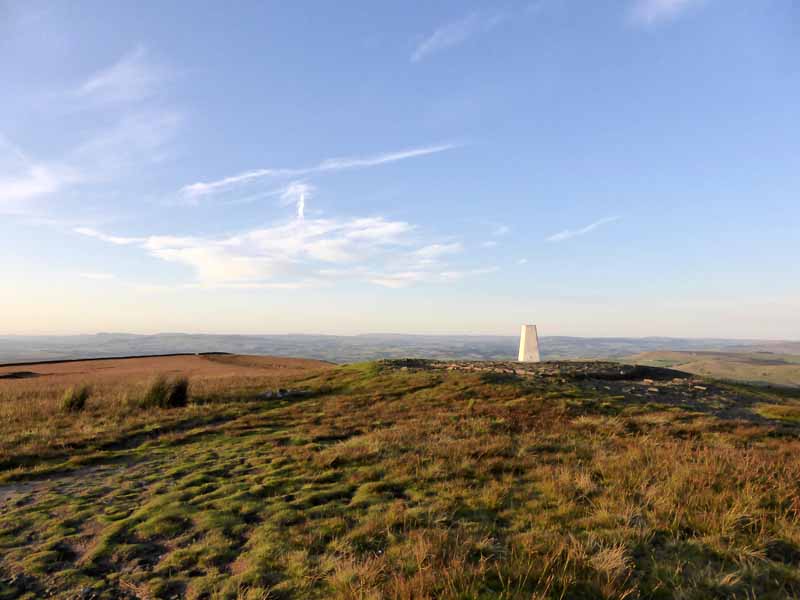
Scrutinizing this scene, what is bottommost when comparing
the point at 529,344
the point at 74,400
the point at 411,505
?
the point at 74,400

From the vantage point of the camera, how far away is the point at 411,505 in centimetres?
688

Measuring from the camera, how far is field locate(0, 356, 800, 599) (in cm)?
472

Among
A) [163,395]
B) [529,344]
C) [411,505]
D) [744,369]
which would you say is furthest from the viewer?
[744,369]

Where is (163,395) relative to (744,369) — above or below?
above

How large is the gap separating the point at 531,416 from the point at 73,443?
14.1m

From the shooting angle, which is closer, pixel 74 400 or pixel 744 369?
pixel 74 400

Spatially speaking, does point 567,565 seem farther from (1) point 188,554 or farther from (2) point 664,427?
(2) point 664,427

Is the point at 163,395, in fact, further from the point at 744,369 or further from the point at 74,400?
the point at 744,369

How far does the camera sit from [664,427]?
1191cm

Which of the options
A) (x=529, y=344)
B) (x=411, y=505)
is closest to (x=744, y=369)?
(x=529, y=344)

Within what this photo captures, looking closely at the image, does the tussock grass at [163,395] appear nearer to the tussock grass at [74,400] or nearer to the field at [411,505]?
the tussock grass at [74,400]

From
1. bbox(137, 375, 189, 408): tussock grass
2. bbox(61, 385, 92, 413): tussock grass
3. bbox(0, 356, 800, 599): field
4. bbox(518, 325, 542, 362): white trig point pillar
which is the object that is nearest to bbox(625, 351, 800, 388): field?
bbox(518, 325, 542, 362): white trig point pillar

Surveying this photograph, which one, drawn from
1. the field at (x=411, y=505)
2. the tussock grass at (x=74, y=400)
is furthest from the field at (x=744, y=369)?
the tussock grass at (x=74, y=400)

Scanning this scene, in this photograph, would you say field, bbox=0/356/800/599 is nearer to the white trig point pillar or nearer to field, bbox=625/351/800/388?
the white trig point pillar
